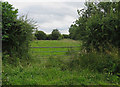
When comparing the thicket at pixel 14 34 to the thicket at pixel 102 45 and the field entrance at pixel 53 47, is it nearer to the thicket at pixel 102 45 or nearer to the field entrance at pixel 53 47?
the field entrance at pixel 53 47

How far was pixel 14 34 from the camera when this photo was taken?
676 centimetres

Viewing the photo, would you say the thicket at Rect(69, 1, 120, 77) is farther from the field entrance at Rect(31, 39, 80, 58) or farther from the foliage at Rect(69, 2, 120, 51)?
the field entrance at Rect(31, 39, 80, 58)

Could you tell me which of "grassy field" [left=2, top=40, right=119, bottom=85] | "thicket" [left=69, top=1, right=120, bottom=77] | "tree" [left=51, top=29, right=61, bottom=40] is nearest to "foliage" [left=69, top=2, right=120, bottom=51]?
"thicket" [left=69, top=1, right=120, bottom=77]

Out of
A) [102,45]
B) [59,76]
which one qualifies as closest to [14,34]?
[59,76]

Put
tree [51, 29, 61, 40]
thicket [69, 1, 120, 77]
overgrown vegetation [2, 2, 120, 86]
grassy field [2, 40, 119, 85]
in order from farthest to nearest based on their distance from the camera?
tree [51, 29, 61, 40] < thicket [69, 1, 120, 77] < overgrown vegetation [2, 2, 120, 86] < grassy field [2, 40, 119, 85]

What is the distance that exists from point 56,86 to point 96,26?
4366 mm

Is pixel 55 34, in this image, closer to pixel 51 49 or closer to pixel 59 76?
pixel 51 49

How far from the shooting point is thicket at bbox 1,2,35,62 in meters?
6.21

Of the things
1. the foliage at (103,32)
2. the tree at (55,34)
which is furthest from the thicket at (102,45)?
the tree at (55,34)

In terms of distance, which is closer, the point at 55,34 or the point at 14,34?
the point at 14,34

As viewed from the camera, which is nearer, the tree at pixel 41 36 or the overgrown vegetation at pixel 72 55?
the overgrown vegetation at pixel 72 55

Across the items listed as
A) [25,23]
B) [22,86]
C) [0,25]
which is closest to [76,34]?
[25,23]

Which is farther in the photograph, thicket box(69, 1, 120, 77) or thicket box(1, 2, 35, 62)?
thicket box(1, 2, 35, 62)

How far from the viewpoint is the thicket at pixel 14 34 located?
6.21 meters
